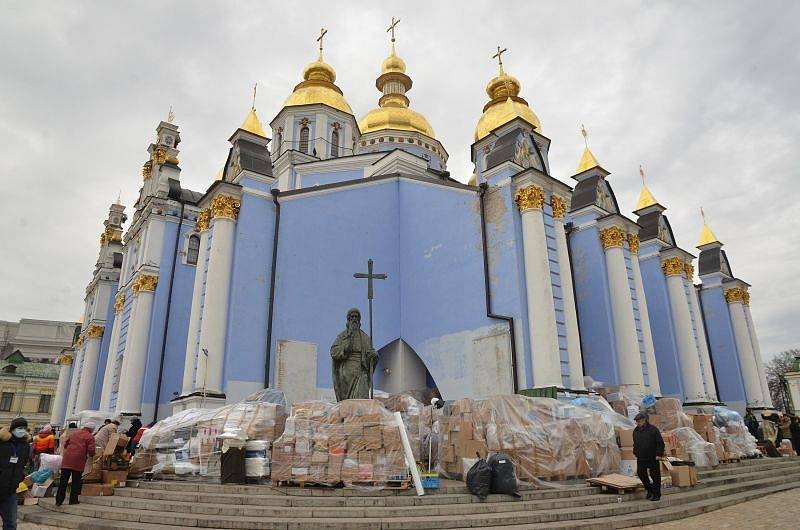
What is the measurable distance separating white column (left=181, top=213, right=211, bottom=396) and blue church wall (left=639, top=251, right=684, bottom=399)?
622 inches

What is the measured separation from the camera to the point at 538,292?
557 inches

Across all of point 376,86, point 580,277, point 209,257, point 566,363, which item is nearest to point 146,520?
point 209,257

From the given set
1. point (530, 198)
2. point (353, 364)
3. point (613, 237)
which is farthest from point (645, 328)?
point (353, 364)

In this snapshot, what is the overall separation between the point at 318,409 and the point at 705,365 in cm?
1742

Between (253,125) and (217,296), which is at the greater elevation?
(253,125)

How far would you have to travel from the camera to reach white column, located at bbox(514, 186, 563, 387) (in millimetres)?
13523

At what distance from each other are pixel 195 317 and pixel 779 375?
54939mm

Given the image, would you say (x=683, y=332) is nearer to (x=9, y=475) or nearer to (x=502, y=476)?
(x=502, y=476)

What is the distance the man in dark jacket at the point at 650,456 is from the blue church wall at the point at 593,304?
31.3ft

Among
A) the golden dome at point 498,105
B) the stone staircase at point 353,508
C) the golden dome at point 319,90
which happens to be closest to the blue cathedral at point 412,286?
the golden dome at point 319,90

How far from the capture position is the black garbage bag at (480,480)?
7418 mm

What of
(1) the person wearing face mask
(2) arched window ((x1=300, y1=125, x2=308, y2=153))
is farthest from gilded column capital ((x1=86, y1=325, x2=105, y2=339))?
(1) the person wearing face mask

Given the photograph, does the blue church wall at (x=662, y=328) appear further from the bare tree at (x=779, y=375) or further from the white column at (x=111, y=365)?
the bare tree at (x=779, y=375)

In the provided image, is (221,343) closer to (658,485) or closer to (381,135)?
(658,485)
